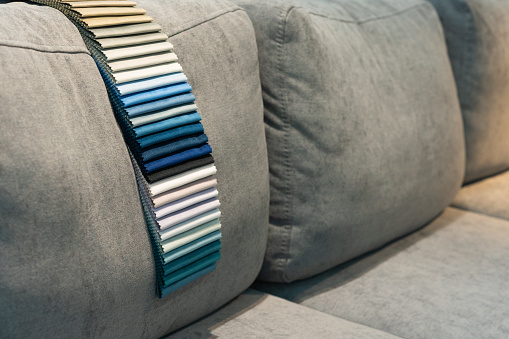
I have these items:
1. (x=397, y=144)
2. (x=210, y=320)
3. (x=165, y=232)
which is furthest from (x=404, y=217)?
(x=165, y=232)

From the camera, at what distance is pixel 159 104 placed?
75 cm

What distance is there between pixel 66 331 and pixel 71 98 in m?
0.28

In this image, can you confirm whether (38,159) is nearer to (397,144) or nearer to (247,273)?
(247,273)

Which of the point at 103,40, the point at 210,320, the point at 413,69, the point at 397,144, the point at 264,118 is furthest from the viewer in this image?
the point at 413,69

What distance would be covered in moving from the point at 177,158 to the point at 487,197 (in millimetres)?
1063

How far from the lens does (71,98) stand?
681 mm

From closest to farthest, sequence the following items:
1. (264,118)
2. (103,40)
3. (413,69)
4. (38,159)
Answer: (38,159) → (103,40) → (264,118) → (413,69)

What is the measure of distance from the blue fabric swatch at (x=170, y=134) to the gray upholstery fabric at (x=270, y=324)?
0.30 m

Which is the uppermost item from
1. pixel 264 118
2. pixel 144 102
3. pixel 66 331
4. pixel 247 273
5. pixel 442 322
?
pixel 144 102

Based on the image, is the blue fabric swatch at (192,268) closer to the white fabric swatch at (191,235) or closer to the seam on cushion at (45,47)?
the white fabric swatch at (191,235)

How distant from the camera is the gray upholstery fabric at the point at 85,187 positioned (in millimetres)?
608

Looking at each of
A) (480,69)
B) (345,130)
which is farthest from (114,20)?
(480,69)

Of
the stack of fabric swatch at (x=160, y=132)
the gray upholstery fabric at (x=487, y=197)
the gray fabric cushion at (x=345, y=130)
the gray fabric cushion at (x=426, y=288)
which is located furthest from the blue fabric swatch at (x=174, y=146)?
the gray upholstery fabric at (x=487, y=197)

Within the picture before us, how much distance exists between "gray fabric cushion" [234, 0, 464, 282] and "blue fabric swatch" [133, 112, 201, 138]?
226 millimetres
